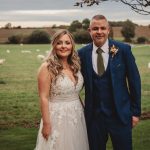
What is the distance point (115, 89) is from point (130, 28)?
88.0 meters

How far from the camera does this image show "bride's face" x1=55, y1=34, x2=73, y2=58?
6.48 metres

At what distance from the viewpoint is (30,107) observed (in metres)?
16.1

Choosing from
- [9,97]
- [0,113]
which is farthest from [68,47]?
[9,97]

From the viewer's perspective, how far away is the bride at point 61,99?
21.1 feet

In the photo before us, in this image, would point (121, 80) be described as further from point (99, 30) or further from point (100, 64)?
point (99, 30)

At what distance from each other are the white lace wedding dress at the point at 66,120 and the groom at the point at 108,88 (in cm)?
19

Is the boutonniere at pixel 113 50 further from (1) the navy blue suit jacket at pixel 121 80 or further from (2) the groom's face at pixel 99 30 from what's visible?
(2) the groom's face at pixel 99 30

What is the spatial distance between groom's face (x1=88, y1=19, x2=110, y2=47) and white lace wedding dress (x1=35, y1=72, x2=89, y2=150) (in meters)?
0.55

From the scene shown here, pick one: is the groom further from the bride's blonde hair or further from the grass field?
the grass field

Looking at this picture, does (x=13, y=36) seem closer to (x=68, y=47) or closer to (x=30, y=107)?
(x=30, y=107)

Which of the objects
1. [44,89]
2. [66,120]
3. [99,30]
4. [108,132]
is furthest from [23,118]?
[99,30]

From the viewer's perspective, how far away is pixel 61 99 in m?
6.76

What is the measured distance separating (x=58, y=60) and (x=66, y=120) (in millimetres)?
869

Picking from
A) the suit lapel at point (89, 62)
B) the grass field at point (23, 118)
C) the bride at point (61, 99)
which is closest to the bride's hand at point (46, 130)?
the bride at point (61, 99)
